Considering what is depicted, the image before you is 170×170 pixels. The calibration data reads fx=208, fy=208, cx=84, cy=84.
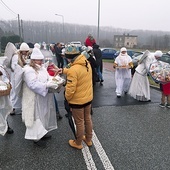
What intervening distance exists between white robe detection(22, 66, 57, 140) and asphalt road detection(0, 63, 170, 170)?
39cm

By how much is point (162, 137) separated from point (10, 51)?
402 cm

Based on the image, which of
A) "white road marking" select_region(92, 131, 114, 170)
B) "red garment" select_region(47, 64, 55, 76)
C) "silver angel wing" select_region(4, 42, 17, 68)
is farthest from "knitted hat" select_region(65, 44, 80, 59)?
"silver angel wing" select_region(4, 42, 17, 68)

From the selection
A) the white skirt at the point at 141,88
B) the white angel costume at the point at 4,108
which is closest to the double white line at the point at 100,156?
the white angel costume at the point at 4,108

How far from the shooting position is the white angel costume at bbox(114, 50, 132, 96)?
23.1 feet

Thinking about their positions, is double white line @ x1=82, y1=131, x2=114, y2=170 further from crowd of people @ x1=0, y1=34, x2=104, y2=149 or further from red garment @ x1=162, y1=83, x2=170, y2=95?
red garment @ x1=162, y1=83, x2=170, y2=95

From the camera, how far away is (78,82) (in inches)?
131

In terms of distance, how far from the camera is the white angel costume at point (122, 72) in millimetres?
7055

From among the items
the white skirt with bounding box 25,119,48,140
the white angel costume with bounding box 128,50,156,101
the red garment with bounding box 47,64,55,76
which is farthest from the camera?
the white angel costume with bounding box 128,50,156,101

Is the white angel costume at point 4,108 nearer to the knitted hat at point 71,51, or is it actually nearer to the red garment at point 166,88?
the knitted hat at point 71,51

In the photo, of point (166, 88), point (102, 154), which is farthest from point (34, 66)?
point (166, 88)

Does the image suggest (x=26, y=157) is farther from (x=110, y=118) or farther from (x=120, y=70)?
(x=120, y=70)

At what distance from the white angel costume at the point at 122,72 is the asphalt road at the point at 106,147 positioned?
1.70m

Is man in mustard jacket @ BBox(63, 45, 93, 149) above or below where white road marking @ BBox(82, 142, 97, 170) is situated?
above


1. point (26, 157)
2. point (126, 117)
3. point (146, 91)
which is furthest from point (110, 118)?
point (26, 157)
